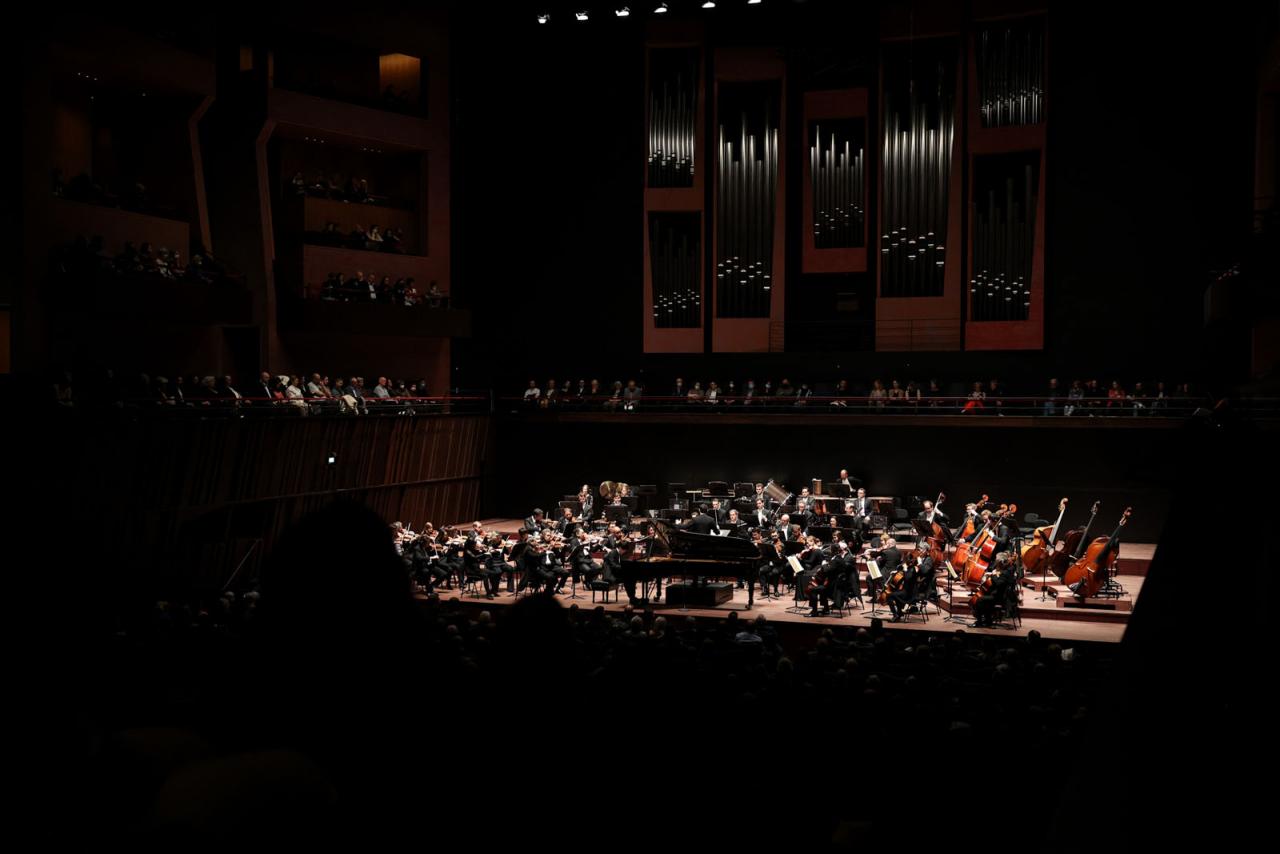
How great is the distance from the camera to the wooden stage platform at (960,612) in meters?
13.8

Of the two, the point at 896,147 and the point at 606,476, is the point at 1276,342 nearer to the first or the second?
the point at 896,147

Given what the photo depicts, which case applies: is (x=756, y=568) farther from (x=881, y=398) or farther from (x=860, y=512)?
(x=881, y=398)

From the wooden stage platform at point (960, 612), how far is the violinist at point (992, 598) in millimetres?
155

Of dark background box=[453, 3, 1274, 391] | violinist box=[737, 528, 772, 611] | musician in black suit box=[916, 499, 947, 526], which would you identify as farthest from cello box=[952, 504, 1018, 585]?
dark background box=[453, 3, 1274, 391]

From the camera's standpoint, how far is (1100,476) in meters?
20.5

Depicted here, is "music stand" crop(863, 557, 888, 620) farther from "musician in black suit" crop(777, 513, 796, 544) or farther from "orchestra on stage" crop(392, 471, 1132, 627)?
"musician in black suit" crop(777, 513, 796, 544)

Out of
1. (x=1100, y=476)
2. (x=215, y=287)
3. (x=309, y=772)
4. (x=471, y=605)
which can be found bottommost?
(x=471, y=605)

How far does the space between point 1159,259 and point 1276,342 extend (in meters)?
3.20

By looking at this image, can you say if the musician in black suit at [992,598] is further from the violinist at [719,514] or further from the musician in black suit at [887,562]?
the violinist at [719,514]

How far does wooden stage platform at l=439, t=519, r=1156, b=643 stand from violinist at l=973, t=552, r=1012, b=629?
0.51ft

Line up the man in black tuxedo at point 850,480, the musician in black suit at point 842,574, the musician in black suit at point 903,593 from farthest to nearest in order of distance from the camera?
the man in black tuxedo at point 850,480 → the musician in black suit at point 842,574 → the musician in black suit at point 903,593

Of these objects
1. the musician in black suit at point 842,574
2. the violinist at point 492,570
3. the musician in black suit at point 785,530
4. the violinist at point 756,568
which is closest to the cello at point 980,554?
the musician in black suit at point 842,574

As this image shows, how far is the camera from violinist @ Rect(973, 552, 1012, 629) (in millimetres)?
13562

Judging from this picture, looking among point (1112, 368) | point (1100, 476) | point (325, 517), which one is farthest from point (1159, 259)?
point (325, 517)
